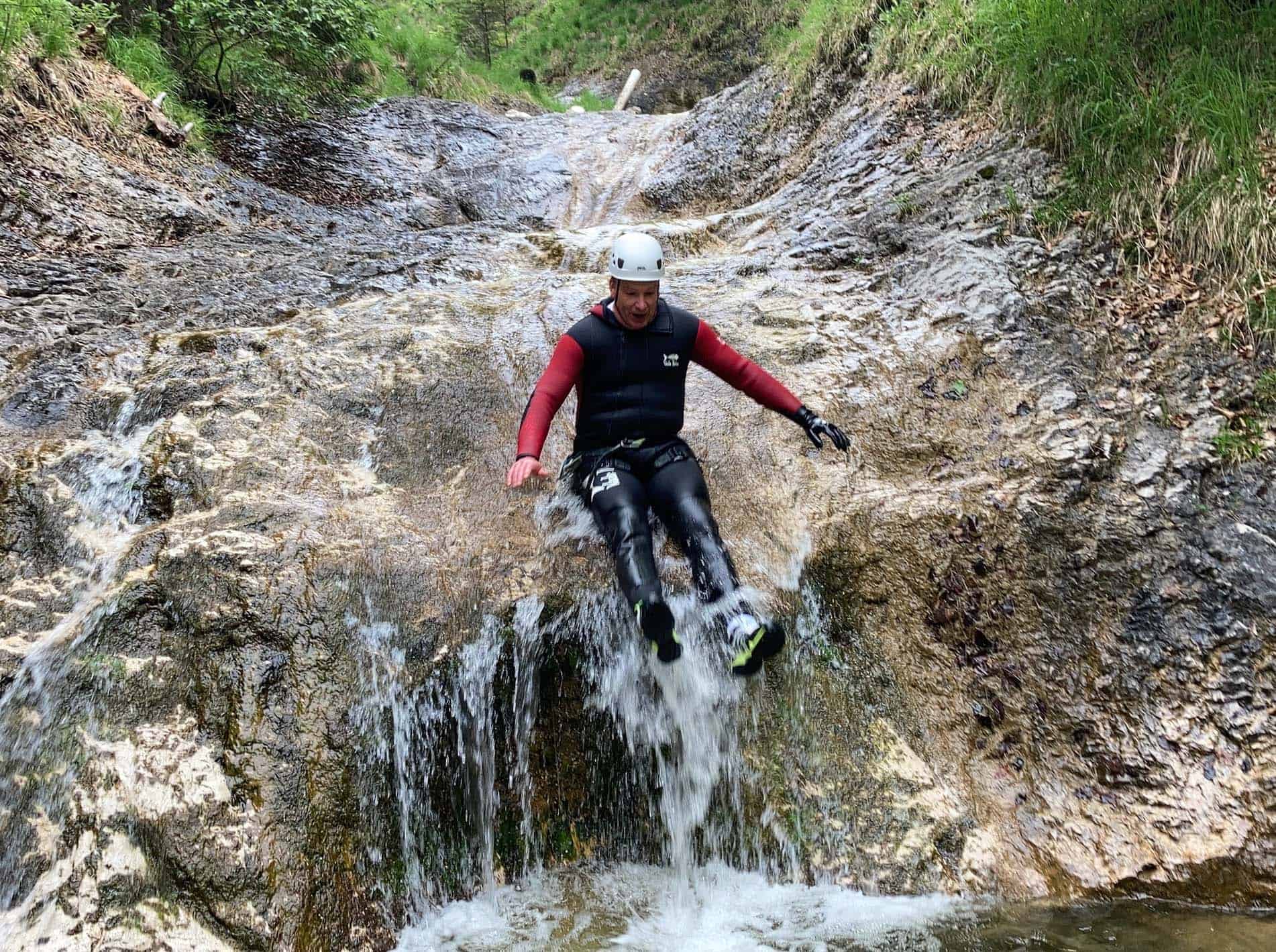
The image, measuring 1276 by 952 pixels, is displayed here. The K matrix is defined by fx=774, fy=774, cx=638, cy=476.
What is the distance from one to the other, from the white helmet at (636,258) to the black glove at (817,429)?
1007 millimetres

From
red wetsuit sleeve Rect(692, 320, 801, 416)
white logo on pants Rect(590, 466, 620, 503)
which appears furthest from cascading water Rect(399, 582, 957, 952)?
red wetsuit sleeve Rect(692, 320, 801, 416)

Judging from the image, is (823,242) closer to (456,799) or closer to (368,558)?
(368,558)

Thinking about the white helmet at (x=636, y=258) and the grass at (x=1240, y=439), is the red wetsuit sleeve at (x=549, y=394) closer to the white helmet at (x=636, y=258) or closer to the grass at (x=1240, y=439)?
the white helmet at (x=636, y=258)

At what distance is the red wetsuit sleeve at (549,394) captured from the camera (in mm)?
3613

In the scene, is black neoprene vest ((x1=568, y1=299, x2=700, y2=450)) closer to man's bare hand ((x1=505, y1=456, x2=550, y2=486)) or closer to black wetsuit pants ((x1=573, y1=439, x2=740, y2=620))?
black wetsuit pants ((x1=573, y1=439, x2=740, y2=620))

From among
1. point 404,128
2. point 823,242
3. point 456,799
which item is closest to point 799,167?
point 823,242

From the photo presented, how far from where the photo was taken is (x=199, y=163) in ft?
27.7

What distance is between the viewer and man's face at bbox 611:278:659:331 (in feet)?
12.3

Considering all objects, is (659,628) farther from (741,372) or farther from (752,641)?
(741,372)

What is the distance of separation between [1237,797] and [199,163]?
10150mm

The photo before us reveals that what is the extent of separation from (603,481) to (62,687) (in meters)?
2.40

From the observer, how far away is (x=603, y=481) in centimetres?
370

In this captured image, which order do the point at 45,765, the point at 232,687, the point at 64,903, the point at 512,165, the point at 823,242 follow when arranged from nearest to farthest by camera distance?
the point at 64,903 → the point at 45,765 → the point at 232,687 → the point at 823,242 → the point at 512,165

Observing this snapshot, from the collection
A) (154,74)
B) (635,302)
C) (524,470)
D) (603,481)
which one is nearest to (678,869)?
(603,481)
